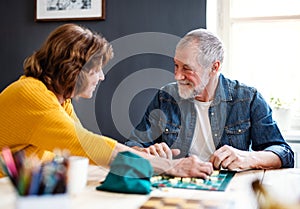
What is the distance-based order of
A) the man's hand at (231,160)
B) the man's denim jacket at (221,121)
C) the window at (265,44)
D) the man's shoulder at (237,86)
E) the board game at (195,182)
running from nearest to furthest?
the board game at (195,182) → the man's hand at (231,160) → the man's denim jacket at (221,121) → the man's shoulder at (237,86) → the window at (265,44)

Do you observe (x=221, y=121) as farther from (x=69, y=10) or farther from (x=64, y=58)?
(x=69, y=10)

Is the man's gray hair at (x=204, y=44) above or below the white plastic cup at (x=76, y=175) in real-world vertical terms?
above

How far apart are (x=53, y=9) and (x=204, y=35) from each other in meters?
1.27

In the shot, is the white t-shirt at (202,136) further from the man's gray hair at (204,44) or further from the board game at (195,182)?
the board game at (195,182)

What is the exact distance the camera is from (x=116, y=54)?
274cm

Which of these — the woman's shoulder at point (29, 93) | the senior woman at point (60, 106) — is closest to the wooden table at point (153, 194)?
the senior woman at point (60, 106)

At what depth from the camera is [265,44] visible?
2.81 meters

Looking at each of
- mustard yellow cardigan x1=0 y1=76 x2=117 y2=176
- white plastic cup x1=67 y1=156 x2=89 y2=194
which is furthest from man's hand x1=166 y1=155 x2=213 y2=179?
white plastic cup x1=67 y1=156 x2=89 y2=194

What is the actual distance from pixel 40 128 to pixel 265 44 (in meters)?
1.84

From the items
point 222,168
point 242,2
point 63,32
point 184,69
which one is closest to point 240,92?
point 184,69

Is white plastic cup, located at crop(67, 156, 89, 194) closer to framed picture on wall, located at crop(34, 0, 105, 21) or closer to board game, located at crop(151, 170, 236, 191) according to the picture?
board game, located at crop(151, 170, 236, 191)

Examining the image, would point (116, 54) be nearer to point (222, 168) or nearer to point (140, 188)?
point (222, 168)

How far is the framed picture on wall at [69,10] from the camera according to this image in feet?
9.13

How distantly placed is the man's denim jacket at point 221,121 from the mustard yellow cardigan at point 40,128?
46 centimetres
